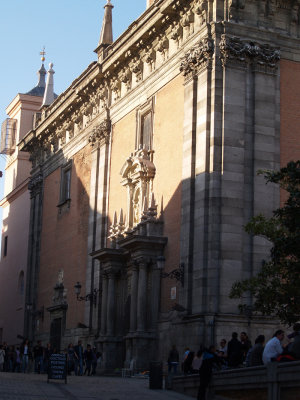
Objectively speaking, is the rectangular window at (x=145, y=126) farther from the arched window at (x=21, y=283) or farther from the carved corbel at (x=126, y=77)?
the arched window at (x=21, y=283)

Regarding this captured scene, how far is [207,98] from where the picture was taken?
1174 inches

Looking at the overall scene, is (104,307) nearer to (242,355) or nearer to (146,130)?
(146,130)

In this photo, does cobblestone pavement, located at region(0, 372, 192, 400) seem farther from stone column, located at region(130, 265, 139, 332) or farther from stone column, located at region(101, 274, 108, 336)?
stone column, located at region(101, 274, 108, 336)

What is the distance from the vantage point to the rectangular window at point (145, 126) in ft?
114

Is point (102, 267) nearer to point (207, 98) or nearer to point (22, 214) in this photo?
point (207, 98)

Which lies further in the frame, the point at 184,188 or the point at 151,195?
the point at 151,195

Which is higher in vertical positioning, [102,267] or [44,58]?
[44,58]

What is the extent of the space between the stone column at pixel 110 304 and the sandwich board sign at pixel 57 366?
818 centimetres

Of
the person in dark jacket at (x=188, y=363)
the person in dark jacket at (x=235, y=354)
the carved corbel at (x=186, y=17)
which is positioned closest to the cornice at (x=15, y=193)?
the carved corbel at (x=186, y=17)

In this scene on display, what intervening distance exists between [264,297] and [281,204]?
24.8 feet

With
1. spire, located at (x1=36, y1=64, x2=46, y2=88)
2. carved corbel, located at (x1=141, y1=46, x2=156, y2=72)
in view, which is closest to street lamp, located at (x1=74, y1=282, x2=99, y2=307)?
→ carved corbel, located at (x1=141, y1=46, x2=156, y2=72)

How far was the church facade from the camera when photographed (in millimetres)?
28688

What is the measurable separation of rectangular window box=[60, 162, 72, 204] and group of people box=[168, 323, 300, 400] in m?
18.7

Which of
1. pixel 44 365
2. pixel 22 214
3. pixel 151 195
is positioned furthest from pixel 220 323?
pixel 22 214
